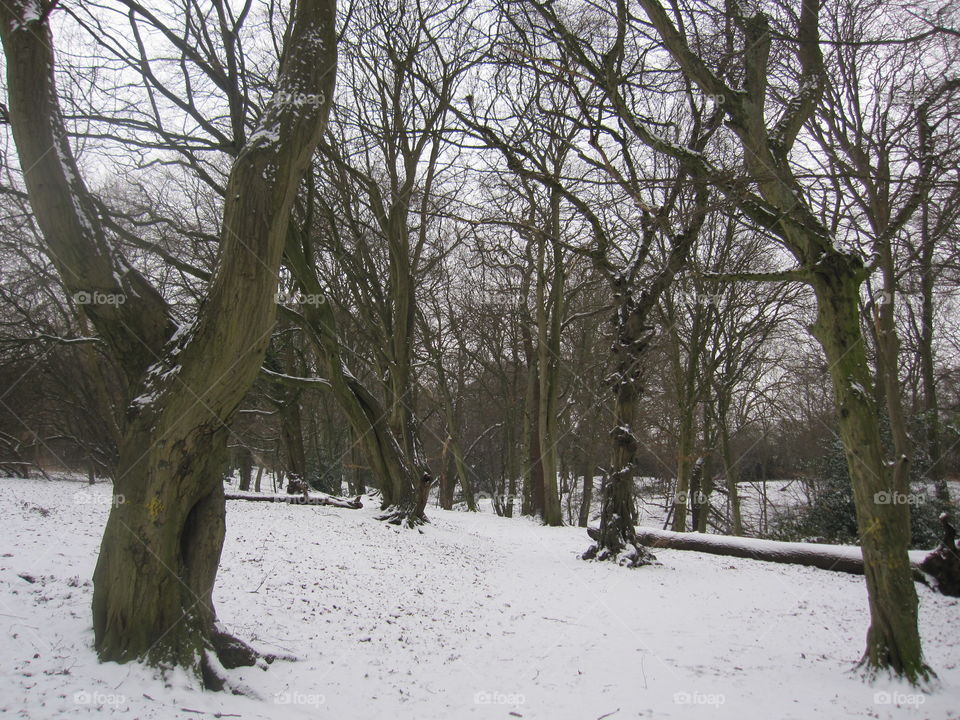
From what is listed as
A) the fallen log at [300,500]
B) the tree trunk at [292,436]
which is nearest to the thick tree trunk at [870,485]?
the fallen log at [300,500]

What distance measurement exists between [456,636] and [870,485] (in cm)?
406

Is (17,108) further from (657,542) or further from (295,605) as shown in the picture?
(657,542)

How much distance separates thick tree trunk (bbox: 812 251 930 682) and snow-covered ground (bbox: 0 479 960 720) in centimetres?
34

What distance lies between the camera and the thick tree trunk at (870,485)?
438 cm

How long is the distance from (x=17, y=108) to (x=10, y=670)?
367cm

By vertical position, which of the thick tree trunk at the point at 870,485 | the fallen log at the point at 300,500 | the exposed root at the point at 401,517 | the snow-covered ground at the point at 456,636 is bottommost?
the snow-covered ground at the point at 456,636

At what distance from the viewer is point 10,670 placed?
3.37 meters

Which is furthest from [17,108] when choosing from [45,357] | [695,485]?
[695,485]

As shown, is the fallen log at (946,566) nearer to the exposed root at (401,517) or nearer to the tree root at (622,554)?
the tree root at (622,554)

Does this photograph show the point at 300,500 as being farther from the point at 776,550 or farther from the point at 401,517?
the point at 776,550

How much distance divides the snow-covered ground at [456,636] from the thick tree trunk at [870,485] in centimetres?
34

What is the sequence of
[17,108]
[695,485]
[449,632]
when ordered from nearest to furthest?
[17,108]
[449,632]
[695,485]

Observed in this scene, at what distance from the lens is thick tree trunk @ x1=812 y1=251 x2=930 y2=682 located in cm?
438

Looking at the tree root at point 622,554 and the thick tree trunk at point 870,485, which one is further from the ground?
the thick tree trunk at point 870,485
